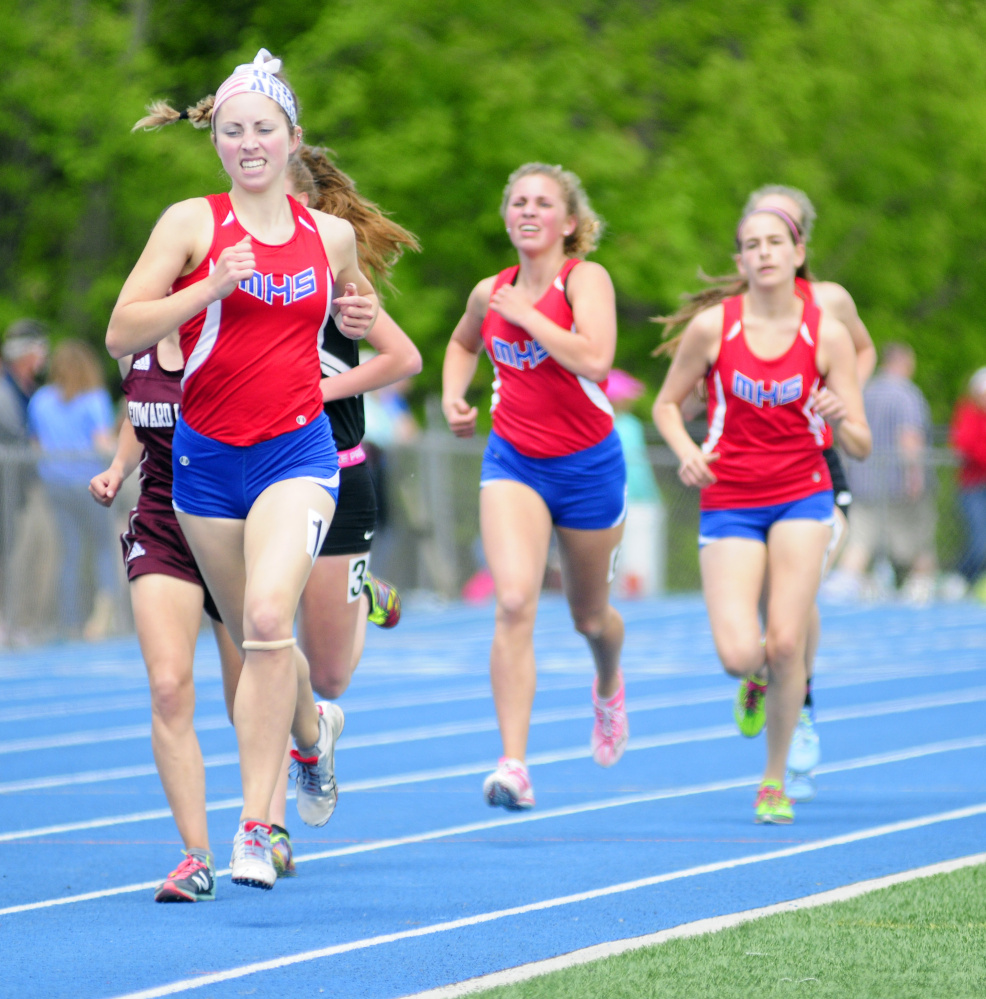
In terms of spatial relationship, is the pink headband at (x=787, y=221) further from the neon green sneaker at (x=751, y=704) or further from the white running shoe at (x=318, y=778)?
the white running shoe at (x=318, y=778)

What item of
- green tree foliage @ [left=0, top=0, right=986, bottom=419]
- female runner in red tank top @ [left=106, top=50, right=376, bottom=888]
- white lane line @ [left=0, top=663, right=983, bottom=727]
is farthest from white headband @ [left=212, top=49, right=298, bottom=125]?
green tree foliage @ [left=0, top=0, right=986, bottom=419]

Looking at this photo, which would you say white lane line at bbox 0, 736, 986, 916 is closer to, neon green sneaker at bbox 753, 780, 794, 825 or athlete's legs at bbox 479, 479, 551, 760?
athlete's legs at bbox 479, 479, 551, 760

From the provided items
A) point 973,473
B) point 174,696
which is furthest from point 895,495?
point 174,696

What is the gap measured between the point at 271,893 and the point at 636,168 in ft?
70.3

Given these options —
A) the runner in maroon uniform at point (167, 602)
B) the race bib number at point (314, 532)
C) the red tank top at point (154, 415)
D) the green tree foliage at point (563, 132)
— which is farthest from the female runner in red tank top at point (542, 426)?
the green tree foliage at point (563, 132)

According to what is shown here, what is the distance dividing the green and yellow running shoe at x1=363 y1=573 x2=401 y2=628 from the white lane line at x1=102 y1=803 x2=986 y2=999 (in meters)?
1.68

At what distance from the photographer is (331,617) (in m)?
6.37

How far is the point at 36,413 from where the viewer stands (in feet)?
50.6

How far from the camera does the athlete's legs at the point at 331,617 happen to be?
634 cm

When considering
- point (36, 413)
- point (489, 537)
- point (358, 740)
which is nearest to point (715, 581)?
point (489, 537)

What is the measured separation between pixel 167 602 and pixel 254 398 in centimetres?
76

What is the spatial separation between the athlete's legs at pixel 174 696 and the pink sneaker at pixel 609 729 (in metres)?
2.65

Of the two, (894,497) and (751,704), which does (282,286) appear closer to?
(751,704)

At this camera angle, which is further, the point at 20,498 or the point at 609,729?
the point at 20,498
